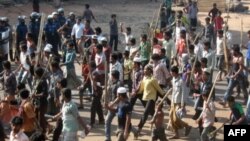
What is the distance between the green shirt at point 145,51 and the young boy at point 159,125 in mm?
4215

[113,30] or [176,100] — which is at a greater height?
[113,30]

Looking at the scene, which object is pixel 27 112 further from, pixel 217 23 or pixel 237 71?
pixel 217 23

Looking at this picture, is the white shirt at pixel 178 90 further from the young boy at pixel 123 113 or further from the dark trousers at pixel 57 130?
the dark trousers at pixel 57 130

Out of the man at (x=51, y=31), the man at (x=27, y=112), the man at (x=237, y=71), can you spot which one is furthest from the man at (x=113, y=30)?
the man at (x=27, y=112)

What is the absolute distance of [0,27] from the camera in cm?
1691

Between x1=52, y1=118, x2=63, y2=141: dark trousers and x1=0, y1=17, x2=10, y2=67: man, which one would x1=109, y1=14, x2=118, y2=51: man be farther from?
x1=52, y1=118, x2=63, y2=141: dark trousers

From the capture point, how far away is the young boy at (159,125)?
10453 millimetres

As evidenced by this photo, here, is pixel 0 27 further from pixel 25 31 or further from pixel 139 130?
pixel 139 130

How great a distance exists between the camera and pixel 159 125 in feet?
34.7

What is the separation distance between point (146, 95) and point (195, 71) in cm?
176

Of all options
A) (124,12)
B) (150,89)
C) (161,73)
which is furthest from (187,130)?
(124,12)

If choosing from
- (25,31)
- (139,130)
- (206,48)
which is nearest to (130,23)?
(25,31)

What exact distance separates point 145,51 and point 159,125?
4.37 meters

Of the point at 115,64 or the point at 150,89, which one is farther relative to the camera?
the point at 115,64
